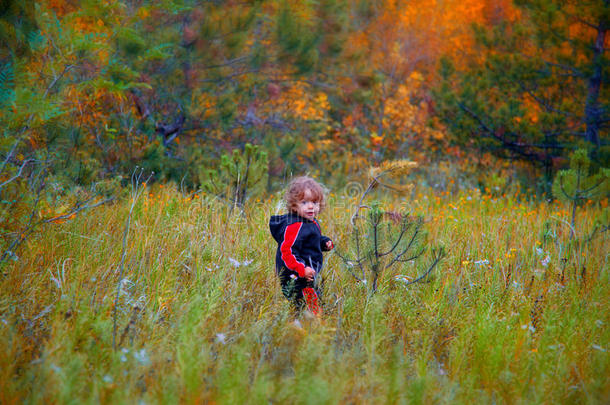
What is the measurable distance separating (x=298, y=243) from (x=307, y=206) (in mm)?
234

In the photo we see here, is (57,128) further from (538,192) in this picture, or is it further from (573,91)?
(573,91)

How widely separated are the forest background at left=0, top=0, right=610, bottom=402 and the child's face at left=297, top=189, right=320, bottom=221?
544 mm

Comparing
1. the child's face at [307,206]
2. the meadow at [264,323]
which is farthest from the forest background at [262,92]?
the child's face at [307,206]

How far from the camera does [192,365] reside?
2.00 m

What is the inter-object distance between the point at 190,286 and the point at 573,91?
7.88 meters

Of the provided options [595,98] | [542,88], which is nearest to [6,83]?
[595,98]

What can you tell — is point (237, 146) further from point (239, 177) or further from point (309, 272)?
point (309, 272)

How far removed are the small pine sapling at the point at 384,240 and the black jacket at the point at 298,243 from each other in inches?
7.7

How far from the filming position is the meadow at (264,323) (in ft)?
6.66

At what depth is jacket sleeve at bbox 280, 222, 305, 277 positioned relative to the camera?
9.51 feet

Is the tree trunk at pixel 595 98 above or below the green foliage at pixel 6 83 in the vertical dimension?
below

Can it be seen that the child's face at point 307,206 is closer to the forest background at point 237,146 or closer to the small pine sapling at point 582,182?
the forest background at point 237,146

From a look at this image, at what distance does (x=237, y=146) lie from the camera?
7250mm

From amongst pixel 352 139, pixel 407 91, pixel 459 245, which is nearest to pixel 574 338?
pixel 459 245
